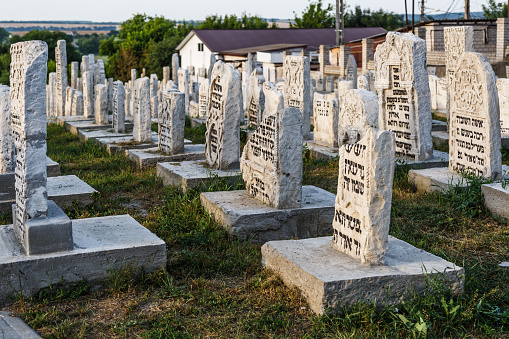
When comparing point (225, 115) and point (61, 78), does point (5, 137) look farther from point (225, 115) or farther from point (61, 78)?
point (61, 78)

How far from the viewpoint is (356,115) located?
10.5 meters

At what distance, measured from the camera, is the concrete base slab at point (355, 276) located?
4.91 metres

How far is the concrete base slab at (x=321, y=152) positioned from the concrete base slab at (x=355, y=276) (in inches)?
216

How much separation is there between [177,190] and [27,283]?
11.4 ft

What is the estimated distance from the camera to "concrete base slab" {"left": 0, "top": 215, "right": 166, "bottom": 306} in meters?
5.35

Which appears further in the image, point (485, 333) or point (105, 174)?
point (105, 174)

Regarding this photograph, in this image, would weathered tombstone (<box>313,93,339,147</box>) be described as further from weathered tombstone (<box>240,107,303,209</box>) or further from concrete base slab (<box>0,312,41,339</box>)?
concrete base slab (<box>0,312,41,339</box>)

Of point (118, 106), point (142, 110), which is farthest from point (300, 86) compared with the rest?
point (118, 106)

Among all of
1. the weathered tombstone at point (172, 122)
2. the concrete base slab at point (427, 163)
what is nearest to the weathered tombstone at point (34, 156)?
the weathered tombstone at point (172, 122)

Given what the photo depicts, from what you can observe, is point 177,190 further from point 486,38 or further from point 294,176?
point 486,38

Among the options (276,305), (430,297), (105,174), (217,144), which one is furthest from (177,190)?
(430,297)

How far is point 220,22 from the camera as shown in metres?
64.2

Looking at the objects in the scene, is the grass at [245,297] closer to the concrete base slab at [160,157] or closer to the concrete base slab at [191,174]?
the concrete base slab at [191,174]

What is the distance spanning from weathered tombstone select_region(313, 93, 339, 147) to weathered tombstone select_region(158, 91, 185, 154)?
2.83 m
